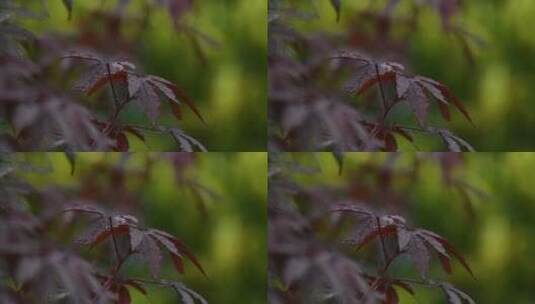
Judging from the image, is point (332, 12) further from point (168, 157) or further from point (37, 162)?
point (37, 162)

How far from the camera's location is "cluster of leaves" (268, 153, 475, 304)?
234 centimetres

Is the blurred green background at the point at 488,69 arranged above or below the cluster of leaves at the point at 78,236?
above

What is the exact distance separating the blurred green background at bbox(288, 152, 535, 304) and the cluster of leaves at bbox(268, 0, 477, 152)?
47 mm

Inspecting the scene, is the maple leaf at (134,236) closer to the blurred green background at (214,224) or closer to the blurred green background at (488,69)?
the blurred green background at (214,224)

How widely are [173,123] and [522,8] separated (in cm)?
81

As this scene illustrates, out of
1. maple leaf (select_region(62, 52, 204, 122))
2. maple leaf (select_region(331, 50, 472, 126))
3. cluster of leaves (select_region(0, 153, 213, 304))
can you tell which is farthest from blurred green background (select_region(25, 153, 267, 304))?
maple leaf (select_region(331, 50, 472, 126))

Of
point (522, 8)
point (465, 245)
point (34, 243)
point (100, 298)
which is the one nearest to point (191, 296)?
point (100, 298)

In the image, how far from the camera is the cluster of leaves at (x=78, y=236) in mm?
2336

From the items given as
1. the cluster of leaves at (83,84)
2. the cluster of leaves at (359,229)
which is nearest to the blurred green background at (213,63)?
the cluster of leaves at (83,84)

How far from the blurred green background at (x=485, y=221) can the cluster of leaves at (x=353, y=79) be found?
5 cm

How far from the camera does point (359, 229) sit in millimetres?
2348

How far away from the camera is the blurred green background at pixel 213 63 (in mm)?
2342

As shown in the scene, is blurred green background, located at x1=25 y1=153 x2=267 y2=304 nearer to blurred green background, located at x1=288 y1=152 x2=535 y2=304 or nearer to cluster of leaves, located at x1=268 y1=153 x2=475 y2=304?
cluster of leaves, located at x1=268 y1=153 x2=475 y2=304

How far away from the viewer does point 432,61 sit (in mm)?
2342
